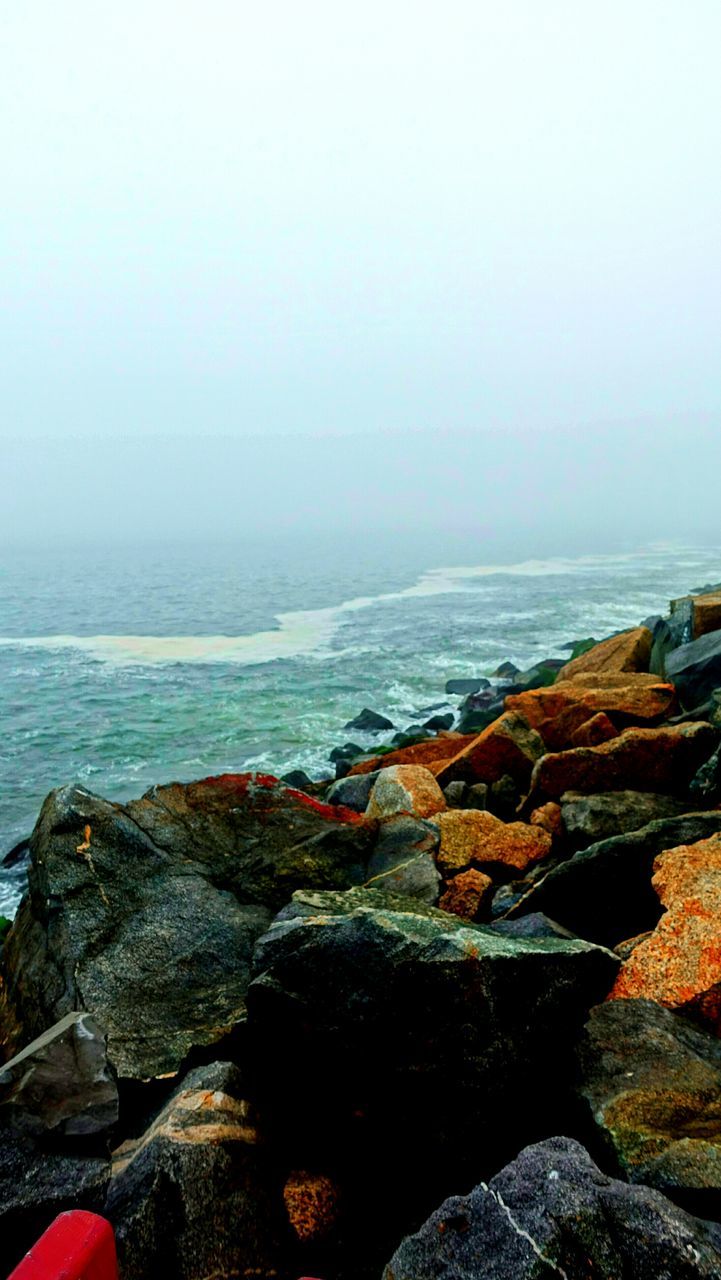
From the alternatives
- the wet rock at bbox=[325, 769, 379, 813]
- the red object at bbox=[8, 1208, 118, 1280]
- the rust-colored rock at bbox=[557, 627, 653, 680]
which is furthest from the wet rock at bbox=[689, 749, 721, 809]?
the rust-colored rock at bbox=[557, 627, 653, 680]

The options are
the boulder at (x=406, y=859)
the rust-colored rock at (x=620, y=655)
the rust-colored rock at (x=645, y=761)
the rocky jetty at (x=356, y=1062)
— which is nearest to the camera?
the rocky jetty at (x=356, y=1062)

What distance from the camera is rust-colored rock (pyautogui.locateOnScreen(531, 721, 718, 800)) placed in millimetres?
8172

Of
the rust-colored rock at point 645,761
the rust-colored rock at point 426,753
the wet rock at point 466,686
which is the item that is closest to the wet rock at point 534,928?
the rust-colored rock at point 645,761

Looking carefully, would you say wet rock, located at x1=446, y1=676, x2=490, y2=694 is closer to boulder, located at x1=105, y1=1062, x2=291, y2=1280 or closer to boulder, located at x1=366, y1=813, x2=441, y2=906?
boulder, located at x1=366, y1=813, x2=441, y2=906

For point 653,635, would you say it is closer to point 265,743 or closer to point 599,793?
point 599,793

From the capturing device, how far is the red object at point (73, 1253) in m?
2.20

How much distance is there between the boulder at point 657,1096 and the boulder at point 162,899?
7.64 feet

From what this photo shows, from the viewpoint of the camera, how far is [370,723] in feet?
73.7

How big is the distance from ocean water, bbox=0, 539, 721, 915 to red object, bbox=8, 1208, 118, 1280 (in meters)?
11.7

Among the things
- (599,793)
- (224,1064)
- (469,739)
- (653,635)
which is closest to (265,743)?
(469,739)

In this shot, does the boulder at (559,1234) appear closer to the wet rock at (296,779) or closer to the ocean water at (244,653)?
the ocean water at (244,653)

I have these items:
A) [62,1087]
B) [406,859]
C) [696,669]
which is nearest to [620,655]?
[696,669]

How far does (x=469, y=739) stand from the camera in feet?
44.5

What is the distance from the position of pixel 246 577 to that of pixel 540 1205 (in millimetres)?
76018
